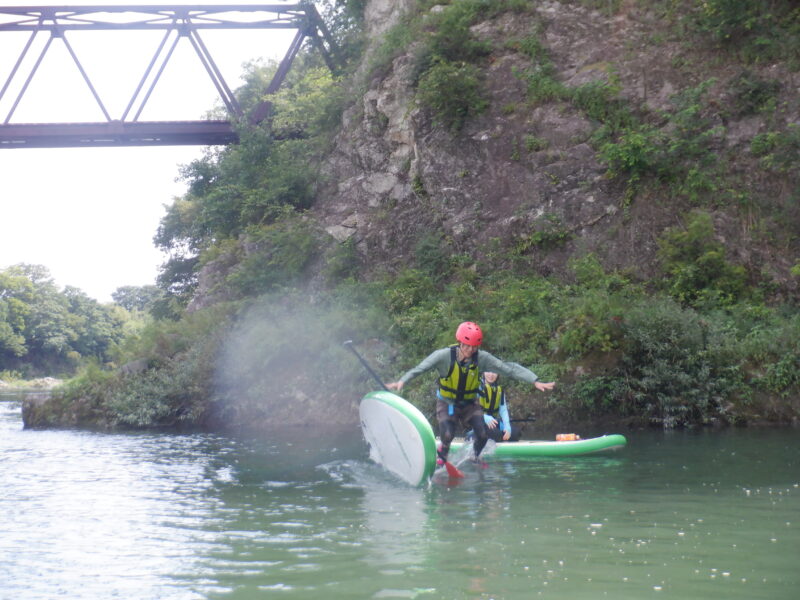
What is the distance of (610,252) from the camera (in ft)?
67.9

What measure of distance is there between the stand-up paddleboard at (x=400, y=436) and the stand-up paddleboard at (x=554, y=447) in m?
1.25

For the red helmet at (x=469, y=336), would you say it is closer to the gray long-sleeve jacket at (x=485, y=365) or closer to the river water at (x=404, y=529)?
the gray long-sleeve jacket at (x=485, y=365)

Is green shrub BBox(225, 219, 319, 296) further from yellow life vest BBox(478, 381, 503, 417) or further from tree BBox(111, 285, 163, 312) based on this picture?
tree BBox(111, 285, 163, 312)

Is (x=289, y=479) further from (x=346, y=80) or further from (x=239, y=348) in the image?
(x=346, y=80)

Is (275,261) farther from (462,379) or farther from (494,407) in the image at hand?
(462,379)

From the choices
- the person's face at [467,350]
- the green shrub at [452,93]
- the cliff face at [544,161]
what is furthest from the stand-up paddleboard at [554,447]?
the green shrub at [452,93]

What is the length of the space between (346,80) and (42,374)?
65.2 m

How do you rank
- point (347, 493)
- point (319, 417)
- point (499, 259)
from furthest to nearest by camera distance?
1. point (499, 259)
2. point (319, 417)
3. point (347, 493)

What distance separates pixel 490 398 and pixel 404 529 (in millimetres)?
4464

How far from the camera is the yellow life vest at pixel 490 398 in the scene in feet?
36.3

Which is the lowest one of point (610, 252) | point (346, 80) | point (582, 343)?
point (582, 343)

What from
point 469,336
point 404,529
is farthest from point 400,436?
point 404,529

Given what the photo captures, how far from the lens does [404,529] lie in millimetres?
6867

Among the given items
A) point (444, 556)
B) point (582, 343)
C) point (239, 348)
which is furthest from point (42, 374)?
point (444, 556)
